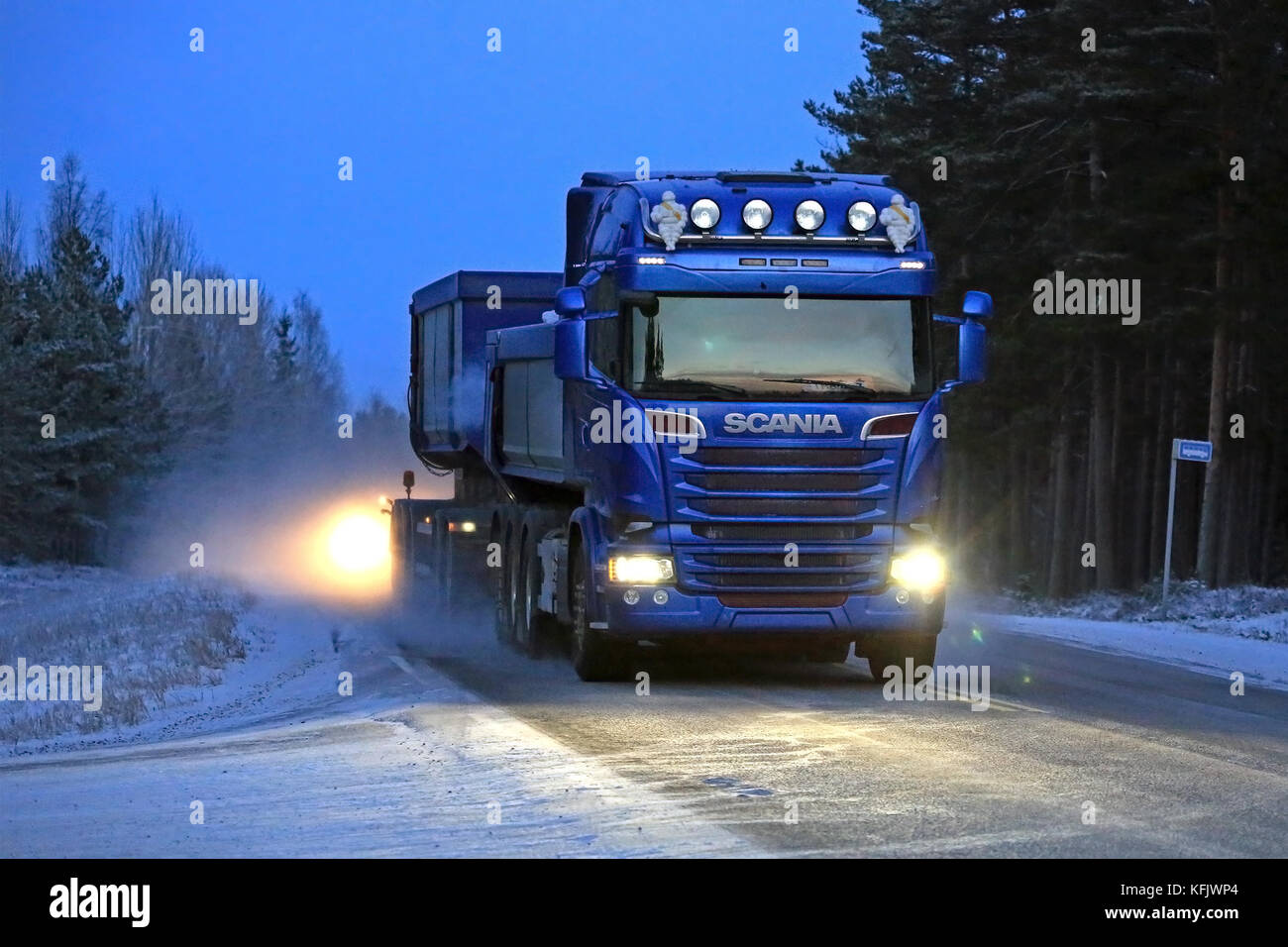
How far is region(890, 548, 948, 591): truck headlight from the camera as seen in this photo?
16109mm

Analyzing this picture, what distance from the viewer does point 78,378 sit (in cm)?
6625

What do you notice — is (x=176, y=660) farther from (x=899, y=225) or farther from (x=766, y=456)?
(x=899, y=225)

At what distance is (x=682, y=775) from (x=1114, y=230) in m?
32.1

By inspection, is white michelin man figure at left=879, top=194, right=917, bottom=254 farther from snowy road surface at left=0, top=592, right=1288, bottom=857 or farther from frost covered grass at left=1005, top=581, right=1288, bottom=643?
frost covered grass at left=1005, top=581, right=1288, bottom=643

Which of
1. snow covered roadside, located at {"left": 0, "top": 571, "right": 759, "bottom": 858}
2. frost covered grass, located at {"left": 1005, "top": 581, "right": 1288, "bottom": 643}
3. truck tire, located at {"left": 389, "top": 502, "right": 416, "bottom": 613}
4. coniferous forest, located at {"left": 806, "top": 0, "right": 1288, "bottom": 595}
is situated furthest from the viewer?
coniferous forest, located at {"left": 806, "top": 0, "right": 1288, "bottom": 595}

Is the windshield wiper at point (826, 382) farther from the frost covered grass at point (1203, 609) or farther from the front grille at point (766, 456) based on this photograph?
the frost covered grass at point (1203, 609)

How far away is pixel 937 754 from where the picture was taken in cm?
1208

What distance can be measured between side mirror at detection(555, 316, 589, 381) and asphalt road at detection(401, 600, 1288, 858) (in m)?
2.63

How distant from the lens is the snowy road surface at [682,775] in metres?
9.06

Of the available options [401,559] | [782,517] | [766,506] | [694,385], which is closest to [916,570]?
[782,517]

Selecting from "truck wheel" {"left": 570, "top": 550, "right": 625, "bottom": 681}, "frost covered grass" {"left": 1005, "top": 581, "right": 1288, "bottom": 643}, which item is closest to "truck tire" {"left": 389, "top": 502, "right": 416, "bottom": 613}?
"truck wheel" {"left": 570, "top": 550, "right": 625, "bottom": 681}

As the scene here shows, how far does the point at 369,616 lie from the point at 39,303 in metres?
42.2
